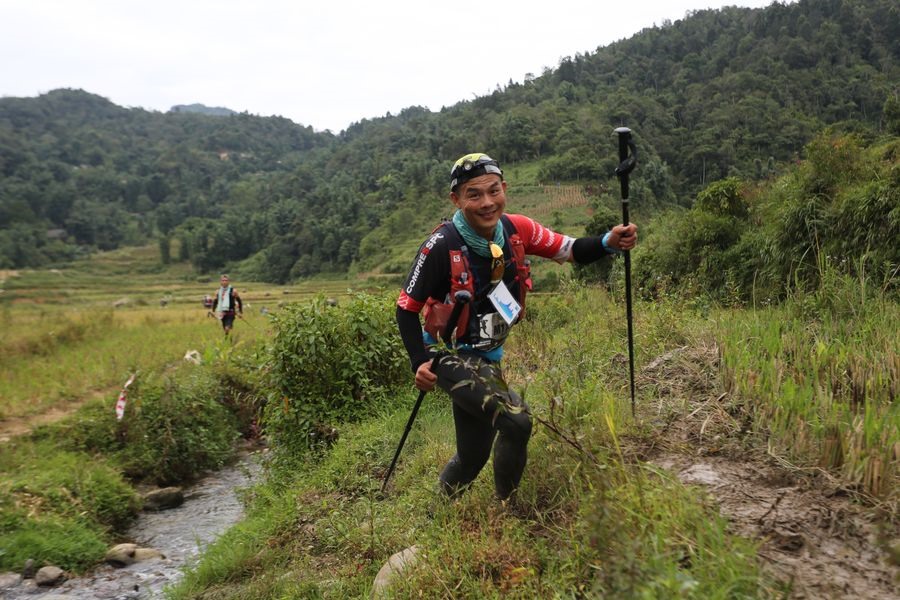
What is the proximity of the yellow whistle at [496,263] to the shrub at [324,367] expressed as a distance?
3878 mm

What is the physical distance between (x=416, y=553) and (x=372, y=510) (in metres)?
0.97

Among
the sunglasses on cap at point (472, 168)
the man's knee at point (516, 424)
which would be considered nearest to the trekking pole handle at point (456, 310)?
the man's knee at point (516, 424)

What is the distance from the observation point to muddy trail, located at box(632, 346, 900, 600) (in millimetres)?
2119

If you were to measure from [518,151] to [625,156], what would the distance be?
3343 inches

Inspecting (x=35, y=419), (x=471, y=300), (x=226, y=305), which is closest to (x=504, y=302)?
(x=471, y=300)

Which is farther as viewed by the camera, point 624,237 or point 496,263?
point 624,237

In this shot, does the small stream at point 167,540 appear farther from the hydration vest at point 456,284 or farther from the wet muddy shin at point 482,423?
the hydration vest at point 456,284

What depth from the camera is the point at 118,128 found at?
548 ft

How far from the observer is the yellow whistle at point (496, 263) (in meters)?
3.29

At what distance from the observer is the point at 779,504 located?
258 centimetres

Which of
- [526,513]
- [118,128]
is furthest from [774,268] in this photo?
[118,128]

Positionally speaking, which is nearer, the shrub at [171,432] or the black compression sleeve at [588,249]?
the black compression sleeve at [588,249]

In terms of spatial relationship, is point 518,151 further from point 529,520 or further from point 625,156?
point 529,520

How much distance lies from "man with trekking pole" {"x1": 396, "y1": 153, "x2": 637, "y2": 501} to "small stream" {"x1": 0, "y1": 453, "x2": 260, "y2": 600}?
312 centimetres
